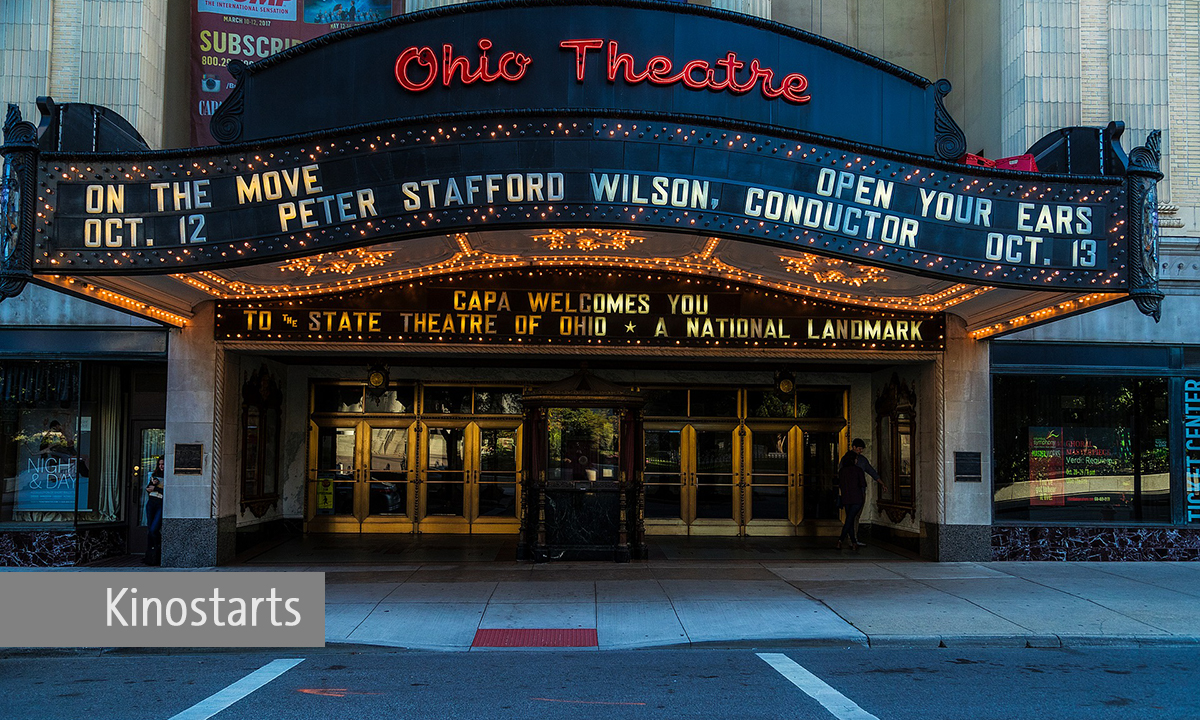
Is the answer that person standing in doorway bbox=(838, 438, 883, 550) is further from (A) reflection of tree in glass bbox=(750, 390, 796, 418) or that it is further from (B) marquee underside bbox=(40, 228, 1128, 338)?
(B) marquee underside bbox=(40, 228, 1128, 338)

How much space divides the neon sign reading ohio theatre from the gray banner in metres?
5.60

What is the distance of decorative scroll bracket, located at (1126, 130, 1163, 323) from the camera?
9344mm

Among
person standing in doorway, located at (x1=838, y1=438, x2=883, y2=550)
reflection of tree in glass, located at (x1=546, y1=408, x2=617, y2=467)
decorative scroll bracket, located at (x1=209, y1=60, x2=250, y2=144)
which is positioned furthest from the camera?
person standing in doorway, located at (x1=838, y1=438, x2=883, y2=550)

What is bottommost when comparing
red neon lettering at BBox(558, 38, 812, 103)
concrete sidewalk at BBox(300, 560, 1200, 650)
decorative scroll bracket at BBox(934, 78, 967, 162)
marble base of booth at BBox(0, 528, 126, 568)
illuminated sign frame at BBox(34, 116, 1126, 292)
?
concrete sidewalk at BBox(300, 560, 1200, 650)

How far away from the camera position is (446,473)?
15875 mm

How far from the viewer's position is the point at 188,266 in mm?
9164

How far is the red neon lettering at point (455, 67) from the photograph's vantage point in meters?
10.0

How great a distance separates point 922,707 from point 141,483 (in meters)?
12.0

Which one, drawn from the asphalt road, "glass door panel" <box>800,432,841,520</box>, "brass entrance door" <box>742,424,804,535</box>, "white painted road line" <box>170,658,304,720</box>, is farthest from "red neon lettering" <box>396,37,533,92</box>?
Answer: "glass door panel" <box>800,432,841,520</box>

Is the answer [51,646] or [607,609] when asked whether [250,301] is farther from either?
[607,609]

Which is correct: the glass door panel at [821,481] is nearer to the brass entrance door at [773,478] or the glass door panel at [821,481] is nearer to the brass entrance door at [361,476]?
the brass entrance door at [773,478]

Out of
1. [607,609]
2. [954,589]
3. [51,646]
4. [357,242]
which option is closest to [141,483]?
[51,646]

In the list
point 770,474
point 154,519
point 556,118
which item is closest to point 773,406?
point 770,474

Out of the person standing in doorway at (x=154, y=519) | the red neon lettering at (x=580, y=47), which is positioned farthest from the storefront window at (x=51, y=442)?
the red neon lettering at (x=580, y=47)
